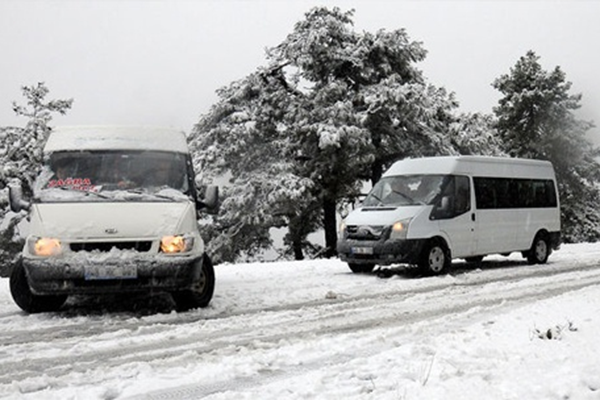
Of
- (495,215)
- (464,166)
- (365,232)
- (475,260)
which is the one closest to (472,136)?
(475,260)

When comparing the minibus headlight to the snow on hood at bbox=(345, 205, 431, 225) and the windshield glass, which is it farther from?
the windshield glass

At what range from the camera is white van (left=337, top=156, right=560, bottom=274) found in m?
12.6

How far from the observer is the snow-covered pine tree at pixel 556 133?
41.3 m

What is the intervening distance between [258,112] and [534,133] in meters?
23.1

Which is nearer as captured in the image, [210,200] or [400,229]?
[210,200]

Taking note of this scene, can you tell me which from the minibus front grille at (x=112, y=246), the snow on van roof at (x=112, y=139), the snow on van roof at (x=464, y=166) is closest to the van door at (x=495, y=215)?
the snow on van roof at (x=464, y=166)

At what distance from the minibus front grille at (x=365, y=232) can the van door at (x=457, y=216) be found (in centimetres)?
116

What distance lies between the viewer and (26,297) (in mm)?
8578

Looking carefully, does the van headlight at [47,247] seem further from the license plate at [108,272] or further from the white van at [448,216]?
the white van at [448,216]

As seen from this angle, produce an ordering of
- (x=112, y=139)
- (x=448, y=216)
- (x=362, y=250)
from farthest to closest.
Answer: (x=448, y=216) < (x=362, y=250) < (x=112, y=139)

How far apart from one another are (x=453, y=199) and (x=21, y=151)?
20.0m

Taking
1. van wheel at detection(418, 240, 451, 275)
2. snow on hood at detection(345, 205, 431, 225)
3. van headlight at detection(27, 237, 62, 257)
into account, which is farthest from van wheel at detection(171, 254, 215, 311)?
van wheel at detection(418, 240, 451, 275)

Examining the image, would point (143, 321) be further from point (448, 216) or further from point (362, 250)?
point (448, 216)

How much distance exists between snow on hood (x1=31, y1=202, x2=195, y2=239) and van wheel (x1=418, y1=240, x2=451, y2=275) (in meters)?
5.73
